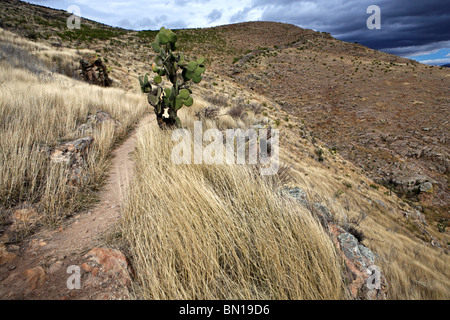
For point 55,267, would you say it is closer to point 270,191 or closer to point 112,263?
point 112,263

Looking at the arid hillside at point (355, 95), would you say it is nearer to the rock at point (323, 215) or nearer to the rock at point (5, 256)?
the rock at point (323, 215)

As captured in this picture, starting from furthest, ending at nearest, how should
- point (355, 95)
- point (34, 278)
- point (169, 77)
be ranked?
1. point (355, 95)
2. point (169, 77)
3. point (34, 278)

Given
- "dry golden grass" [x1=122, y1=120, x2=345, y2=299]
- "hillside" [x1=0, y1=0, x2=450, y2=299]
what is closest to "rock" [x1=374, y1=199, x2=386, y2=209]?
"hillside" [x1=0, y1=0, x2=450, y2=299]

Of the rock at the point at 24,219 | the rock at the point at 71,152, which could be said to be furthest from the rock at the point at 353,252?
the rock at the point at 71,152

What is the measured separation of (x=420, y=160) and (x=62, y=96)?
12815mm

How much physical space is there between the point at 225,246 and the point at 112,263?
0.87m

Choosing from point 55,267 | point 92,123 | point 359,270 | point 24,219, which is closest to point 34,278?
point 55,267

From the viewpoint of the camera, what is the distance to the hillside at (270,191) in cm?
159

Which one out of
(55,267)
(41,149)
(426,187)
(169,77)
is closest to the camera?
(55,267)

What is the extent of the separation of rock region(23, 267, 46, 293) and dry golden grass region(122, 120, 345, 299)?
0.58m

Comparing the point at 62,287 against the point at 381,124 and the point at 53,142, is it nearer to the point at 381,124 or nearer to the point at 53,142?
the point at 53,142

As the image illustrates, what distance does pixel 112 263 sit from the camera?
1601 mm

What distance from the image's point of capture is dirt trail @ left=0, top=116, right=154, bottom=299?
1.40m

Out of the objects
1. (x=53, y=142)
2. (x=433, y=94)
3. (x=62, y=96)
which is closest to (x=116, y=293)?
→ (x=53, y=142)
